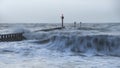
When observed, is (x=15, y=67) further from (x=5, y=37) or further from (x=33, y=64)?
(x=5, y=37)

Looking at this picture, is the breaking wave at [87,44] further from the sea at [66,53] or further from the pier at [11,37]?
the pier at [11,37]

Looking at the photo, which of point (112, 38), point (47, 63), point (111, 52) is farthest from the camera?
point (112, 38)

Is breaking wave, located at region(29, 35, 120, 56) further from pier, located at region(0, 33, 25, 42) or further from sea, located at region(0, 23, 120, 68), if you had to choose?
pier, located at region(0, 33, 25, 42)

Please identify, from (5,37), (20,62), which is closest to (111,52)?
(20,62)

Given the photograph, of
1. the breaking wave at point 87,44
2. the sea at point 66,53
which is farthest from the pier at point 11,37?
the breaking wave at point 87,44

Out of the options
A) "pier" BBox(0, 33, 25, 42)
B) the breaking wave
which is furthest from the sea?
"pier" BBox(0, 33, 25, 42)

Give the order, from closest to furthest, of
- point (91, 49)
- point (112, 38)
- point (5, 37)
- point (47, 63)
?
point (47, 63) → point (91, 49) → point (112, 38) → point (5, 37)

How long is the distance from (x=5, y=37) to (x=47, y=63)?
17.9 metres

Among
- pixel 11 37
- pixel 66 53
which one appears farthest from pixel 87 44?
pixel 11 37

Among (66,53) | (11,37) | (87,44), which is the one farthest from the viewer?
(11,37)

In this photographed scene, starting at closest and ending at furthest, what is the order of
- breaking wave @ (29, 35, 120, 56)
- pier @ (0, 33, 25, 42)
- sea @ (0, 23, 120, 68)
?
sea @ (0, 23, 120, 68)
breaking wave @ (29, 35, 120, 56)
pier @ (0, 33, 25, 42)

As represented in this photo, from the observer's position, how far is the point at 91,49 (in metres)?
23.3

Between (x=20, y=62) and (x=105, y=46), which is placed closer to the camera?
(x=20, y=62)

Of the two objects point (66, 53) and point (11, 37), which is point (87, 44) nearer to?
point (66, 53)
